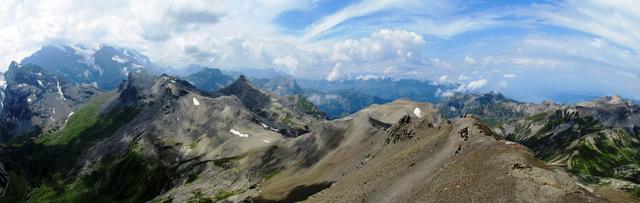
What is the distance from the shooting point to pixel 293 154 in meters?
184

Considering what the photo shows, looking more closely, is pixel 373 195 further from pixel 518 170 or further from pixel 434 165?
pixel 518 170

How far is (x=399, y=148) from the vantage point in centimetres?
11519

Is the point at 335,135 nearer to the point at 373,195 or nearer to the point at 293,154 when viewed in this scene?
the point at 293,154

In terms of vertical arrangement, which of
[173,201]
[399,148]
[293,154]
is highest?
[399,148]

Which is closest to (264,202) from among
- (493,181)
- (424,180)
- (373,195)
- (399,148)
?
(399,148)

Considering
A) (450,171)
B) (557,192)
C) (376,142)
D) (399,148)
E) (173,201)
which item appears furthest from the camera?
(173,201)

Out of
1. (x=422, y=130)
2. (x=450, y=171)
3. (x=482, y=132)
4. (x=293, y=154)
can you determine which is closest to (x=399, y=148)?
(x=422, y=130)

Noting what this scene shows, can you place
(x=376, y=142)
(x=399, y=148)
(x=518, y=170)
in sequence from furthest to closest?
1. (x=376, y=142)
2. (x=399, y=148)
3. (x=518, y=170)

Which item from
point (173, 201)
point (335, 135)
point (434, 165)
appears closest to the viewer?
point (434, 165)

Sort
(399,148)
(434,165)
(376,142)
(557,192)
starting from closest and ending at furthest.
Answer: (557,192)
(434,165)
(399,148)
(376,142)

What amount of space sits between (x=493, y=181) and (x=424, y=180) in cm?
1352

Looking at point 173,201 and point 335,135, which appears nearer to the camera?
point 335,135

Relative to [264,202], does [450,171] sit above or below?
above

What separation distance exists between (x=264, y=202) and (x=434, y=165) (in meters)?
46.0
